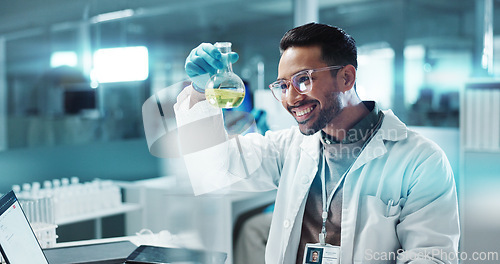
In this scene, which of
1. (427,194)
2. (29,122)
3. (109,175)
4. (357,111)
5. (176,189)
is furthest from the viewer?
(29,122)

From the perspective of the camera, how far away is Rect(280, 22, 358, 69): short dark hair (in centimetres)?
149

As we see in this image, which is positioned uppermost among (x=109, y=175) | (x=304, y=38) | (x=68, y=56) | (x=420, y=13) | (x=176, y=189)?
(x=420, y=13)

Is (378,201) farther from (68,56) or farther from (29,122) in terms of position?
(68,56)

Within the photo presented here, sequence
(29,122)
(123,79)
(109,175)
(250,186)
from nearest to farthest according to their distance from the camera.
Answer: (250,186)
(109,175)
(29,122)
(123,79)

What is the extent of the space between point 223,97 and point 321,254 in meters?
0.55

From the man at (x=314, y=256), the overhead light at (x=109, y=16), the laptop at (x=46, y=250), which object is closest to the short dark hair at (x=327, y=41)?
the man at (x=314, y=256)

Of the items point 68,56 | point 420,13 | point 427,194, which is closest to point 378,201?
point 427,194

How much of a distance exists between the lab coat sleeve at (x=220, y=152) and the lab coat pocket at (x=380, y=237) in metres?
0.46

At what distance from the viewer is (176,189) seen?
0.76 metres

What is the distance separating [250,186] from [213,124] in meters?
0.40

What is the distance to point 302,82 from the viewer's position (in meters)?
1.43

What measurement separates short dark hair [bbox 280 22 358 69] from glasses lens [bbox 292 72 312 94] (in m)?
0.11

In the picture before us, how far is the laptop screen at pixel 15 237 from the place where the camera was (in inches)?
43.0

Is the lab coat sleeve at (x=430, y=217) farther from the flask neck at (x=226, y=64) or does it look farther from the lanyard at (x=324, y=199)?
the flask neck at (x=226, y=64)
